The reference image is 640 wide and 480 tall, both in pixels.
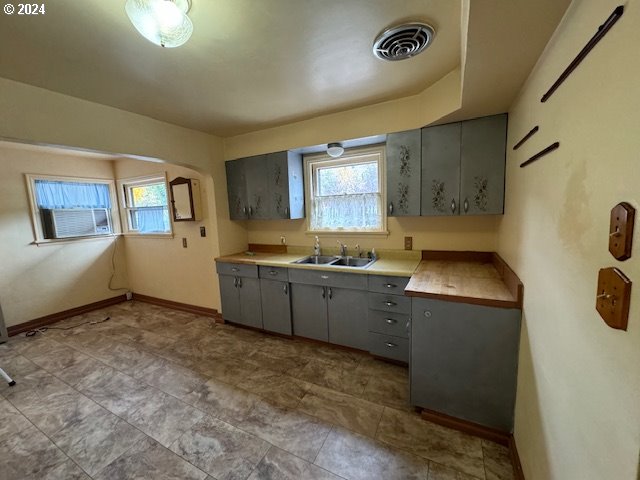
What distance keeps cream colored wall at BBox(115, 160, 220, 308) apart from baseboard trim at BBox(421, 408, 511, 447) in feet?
9.42

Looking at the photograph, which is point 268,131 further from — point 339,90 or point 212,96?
point 339,90

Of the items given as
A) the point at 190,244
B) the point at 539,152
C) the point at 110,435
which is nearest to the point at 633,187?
the point at 539,152

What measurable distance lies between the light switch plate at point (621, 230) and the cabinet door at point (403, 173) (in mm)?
1756

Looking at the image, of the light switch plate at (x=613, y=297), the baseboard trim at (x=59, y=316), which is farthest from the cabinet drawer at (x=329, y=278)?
the baseboard trim at (x=59, y=316)

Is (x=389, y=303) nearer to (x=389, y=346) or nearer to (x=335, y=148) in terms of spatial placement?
(x=389, y=346)

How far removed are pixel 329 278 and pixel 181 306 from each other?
2.79 meters

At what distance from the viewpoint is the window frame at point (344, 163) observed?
279 cm

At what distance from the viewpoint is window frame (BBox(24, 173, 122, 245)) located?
11.5ft

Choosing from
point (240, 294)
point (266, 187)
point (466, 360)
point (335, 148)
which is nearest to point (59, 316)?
point (240, 294)

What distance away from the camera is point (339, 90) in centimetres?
216

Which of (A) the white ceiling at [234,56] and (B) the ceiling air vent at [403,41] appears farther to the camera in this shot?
(B) the ceiling air vent at [403,41]

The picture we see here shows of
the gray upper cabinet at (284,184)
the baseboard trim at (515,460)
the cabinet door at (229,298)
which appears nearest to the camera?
the baseboard trim at (515,460)

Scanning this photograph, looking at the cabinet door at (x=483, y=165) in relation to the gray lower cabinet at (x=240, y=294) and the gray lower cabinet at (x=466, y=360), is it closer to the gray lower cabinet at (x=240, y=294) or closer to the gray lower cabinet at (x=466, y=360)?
the gray lower cabinet at (x=466, y=360)

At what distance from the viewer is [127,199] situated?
4422mm
